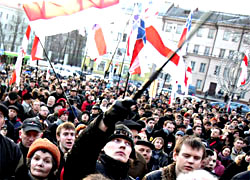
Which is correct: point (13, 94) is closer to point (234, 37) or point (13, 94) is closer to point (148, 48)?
point (148, 48)

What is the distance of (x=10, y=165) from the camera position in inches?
117

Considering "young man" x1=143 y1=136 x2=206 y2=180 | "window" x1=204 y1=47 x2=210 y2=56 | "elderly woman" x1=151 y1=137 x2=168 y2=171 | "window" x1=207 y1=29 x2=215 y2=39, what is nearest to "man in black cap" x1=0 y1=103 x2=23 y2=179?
"young man" x1=143 y1=136 x2=206 y2=180

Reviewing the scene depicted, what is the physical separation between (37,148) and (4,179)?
→ 429mm

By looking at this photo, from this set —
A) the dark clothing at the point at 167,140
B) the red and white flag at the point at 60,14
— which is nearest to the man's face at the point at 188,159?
the dark clothing at the point at 167,140

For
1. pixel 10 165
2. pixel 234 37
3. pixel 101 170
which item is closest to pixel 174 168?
pixel 101 170

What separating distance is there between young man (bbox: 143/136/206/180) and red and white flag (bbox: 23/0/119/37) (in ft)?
10.8

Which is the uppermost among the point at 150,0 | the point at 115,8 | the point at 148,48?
the point at 150,0

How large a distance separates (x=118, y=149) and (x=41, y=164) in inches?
36.6

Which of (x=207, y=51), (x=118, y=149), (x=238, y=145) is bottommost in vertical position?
(x=238, y=145)

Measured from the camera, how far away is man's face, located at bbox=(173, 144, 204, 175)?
3.04 metres

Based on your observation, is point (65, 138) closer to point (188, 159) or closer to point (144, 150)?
point (144, 150)

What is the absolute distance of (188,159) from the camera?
3117 mm

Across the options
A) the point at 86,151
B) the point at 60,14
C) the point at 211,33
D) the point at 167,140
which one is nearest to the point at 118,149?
the point at 86,151

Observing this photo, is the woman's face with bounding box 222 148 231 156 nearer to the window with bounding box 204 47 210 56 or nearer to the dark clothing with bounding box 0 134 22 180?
the dark clothing with bounding box 0 134 22 180
